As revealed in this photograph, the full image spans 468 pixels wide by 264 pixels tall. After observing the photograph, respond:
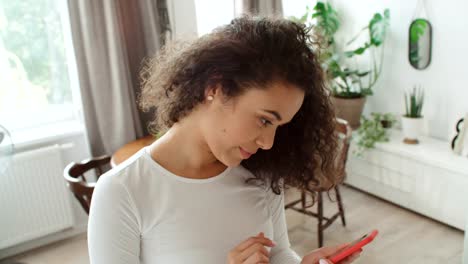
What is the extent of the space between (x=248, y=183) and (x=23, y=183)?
1981 mm

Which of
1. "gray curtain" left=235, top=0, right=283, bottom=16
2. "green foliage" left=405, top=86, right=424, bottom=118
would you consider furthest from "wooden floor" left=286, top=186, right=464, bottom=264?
"gray curtain" left=235, top=0, right=283, bottom=16

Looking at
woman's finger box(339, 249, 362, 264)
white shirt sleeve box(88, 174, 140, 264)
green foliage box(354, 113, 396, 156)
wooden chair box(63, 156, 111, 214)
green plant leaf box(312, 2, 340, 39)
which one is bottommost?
green foliage box(354, 113, 396, 156)

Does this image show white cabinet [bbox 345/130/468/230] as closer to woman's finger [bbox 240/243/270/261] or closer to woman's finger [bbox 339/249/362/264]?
woman's finger [bbox 339/249/362/264]

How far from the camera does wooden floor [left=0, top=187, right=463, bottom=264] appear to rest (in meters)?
2.42

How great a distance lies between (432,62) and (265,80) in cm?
257

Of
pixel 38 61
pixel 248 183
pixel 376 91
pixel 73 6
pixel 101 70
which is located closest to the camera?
pixel 248 183

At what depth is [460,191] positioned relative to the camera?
2.52 meters

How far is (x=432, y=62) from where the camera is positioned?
2.92m

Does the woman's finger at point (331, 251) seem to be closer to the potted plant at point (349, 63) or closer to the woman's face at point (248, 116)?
the woman's face at point (248, 116)

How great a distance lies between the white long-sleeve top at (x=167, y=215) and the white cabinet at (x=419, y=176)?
2036mm

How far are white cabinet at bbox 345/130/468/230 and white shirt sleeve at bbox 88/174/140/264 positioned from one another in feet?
7.55

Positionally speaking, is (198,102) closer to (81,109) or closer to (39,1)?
(81,109)

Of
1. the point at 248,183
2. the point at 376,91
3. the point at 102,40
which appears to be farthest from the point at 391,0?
the point at 248,183

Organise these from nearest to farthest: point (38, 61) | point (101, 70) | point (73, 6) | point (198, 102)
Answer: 1. point (198, 102)
2. point (73, 6)
3. point (101, 70)
4. point (38, 61)
